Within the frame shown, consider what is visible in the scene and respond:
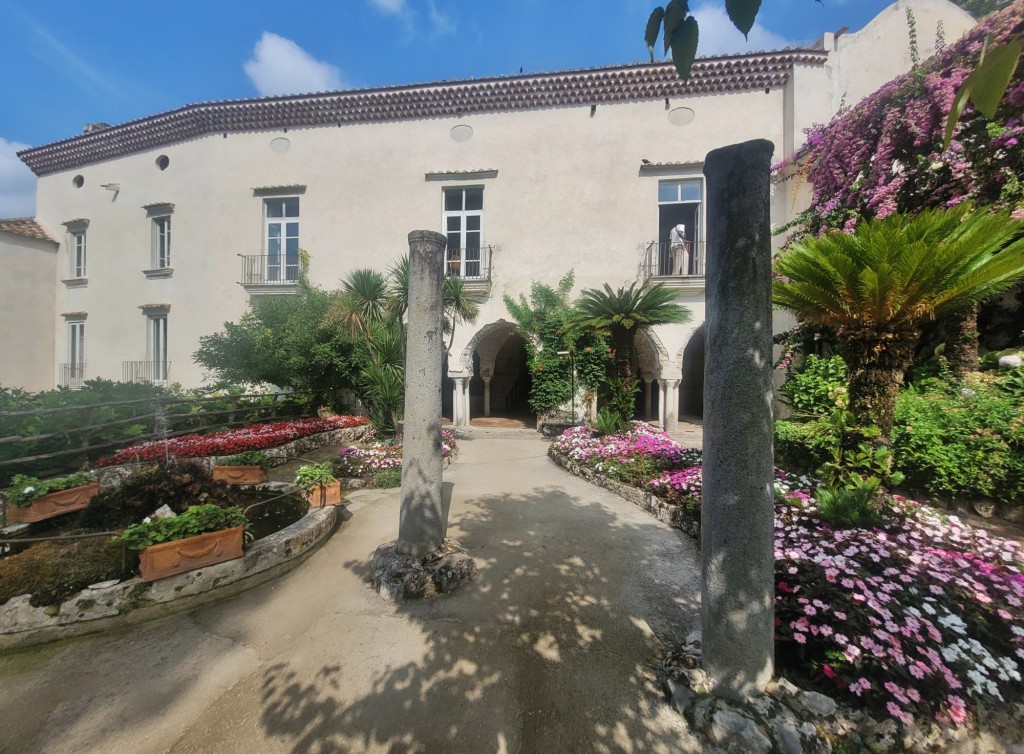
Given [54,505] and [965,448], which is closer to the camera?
[965,448]

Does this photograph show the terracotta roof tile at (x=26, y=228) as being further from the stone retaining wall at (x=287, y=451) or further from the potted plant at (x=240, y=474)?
the potted plant at (x=240, y=474)

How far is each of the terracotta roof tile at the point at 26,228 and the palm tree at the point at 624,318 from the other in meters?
19.7

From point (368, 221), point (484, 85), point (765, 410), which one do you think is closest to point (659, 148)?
point (484, 85)

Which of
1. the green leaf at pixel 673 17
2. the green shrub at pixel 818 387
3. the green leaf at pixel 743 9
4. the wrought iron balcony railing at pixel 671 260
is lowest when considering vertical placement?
the green shrub at pixel 818 387

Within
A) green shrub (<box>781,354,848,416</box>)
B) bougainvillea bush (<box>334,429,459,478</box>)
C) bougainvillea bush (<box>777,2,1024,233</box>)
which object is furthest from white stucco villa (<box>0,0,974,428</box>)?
bougainvillea bush (<box>334,429,459,478</box>)

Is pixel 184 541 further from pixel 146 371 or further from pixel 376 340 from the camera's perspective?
pixel 146 371

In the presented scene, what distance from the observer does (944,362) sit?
6.41 metres

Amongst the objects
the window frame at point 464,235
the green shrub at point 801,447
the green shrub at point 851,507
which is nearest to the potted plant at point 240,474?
the green shrub at point 851,507

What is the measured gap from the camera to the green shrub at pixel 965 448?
13.9ft

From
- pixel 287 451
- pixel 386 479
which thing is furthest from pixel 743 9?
pixel 287 451

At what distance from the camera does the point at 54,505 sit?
4664 mm

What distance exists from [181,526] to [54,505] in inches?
101

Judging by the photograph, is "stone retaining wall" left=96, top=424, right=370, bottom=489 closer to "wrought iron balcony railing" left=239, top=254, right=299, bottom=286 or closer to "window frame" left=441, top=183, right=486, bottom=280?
"window frame" left=441, top=183, right=486, bottom=280

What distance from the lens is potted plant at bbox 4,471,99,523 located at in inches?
177
